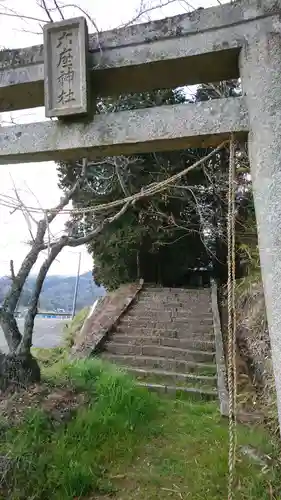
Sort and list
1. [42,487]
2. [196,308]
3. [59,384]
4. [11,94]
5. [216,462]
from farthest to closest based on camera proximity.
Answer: [196,308] < [59,384] < [216,462] < [42,487] < [11,94]

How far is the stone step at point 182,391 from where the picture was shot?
5.63 metres

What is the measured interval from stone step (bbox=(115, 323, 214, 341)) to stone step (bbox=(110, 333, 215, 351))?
174mm

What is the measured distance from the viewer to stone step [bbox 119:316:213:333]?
834cm

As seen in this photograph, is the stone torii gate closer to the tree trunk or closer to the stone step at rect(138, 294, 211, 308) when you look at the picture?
the tree trunk

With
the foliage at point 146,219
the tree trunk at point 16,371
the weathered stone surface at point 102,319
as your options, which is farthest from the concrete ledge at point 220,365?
the tree trunk at point 16,371

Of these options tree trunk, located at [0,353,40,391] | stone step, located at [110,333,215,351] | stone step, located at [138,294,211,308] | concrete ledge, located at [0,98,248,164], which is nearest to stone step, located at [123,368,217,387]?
stone step, located at [110,333,215,351]

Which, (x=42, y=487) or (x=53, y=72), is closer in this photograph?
(x=53, y=72)

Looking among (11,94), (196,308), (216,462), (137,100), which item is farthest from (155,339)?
(11,94)

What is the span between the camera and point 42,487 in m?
2.93

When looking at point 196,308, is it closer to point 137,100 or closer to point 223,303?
point 223,303

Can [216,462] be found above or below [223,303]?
below

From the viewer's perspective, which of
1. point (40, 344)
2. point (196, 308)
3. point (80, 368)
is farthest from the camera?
point (40, 344)

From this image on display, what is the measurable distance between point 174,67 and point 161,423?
4061 millimetres

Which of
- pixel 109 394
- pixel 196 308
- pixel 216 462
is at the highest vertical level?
pixel 196 308
